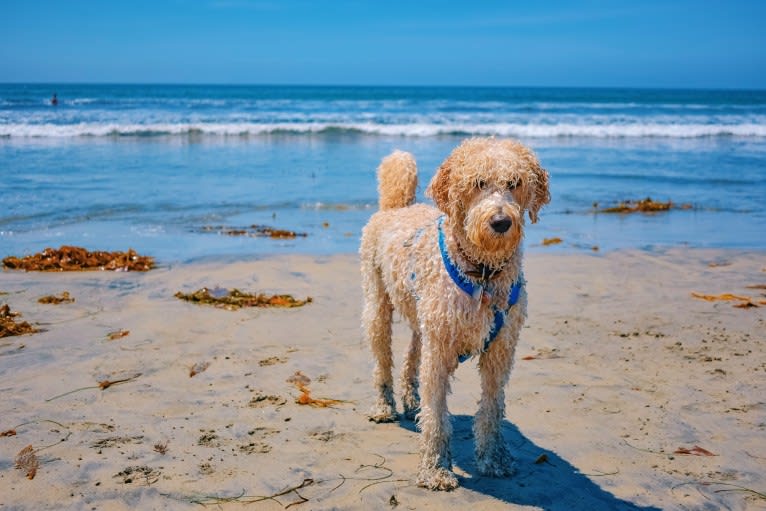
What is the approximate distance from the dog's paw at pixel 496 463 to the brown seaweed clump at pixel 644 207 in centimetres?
955

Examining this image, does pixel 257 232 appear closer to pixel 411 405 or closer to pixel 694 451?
pixel 411 405

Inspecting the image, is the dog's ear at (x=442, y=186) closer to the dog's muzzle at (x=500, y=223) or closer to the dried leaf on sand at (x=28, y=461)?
the dog's muzzle at (x=500, y=223)

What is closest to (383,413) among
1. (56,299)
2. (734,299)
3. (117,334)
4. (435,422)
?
(435,422)

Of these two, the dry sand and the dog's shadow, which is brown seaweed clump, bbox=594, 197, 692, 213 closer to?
the dry sand

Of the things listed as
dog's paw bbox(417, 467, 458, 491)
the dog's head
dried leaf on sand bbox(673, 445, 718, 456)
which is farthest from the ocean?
the dog's head

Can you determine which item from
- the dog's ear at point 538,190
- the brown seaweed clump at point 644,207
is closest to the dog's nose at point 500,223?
the dog's ear at point 538,190

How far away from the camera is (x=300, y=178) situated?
16344mm

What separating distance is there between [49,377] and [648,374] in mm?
4669

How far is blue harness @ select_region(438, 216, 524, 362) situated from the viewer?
12.3 ft

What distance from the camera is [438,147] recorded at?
24.8 m

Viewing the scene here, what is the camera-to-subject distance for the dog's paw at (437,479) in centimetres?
389

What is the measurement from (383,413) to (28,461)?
2.23 meters

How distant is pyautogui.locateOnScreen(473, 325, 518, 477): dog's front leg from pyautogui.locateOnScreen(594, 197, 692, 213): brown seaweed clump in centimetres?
953

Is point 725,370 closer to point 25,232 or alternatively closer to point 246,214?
point 246,214
